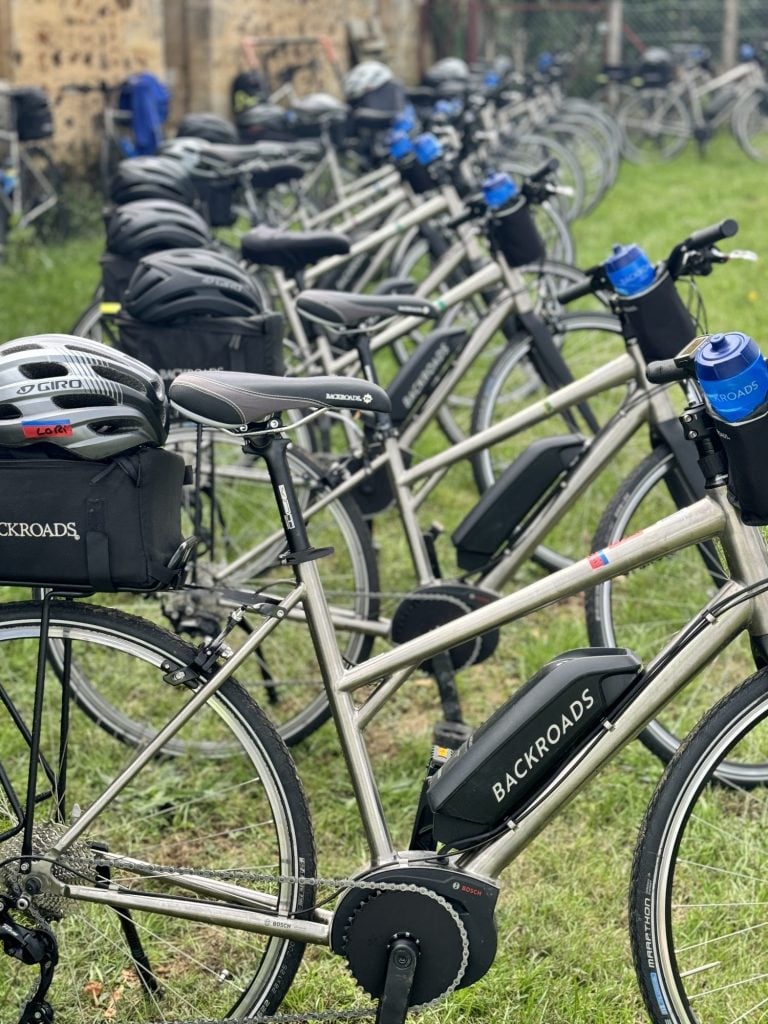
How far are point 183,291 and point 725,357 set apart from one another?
172 cm

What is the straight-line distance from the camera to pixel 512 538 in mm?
3436

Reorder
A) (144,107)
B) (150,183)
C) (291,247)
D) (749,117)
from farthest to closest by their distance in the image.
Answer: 1. (749,117)
2. (144,107)
3. (150,183)
4. (291,247)

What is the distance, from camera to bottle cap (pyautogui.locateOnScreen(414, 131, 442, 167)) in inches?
215

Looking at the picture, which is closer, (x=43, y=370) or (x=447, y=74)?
(x=43, y=370)

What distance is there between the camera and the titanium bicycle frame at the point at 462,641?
2.08 m

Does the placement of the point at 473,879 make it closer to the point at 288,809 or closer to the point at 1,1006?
the point at 288,809

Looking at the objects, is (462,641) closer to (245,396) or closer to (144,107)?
(245,396)

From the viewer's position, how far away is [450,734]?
314 cm

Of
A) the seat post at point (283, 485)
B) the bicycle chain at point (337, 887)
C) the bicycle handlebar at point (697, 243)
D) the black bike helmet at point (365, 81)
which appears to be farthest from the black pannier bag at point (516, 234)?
the black bike helmet at point (365, 81)

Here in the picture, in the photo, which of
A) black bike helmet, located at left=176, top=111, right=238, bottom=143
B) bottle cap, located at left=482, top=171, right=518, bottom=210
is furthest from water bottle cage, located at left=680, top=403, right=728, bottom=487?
black bike helmet, located at left=176, top=111, right=238, bottom=143

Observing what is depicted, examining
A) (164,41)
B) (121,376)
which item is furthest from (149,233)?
(164,41)

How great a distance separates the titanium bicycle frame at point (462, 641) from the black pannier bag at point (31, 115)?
302 inches

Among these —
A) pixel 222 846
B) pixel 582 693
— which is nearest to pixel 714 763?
pixel 582 693

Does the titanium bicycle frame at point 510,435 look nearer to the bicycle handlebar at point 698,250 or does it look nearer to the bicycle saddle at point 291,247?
the bicycle handlebar at point 698,250
